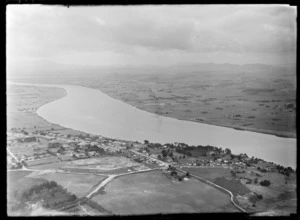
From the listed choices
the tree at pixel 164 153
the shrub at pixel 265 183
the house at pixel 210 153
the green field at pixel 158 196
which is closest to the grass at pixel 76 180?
the green field at pixel 158 196

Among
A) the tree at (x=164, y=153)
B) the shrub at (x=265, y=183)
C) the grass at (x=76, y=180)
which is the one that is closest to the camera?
the grass at (x=76, y=180)

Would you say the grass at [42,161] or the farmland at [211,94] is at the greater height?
the farmland at [211,94]

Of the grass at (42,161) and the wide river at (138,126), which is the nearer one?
the grass at (42,161)

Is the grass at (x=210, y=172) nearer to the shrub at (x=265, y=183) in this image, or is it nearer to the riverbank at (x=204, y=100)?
the shrub at (x=265, y=183)

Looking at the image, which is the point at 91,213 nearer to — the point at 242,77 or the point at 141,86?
the point at 141,86

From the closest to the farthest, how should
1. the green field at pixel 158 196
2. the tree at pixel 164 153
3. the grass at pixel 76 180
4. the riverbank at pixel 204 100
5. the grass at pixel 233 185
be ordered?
the green field at pixel 158 196, the grass at pixel 76 180, the grass at pixel 233 185, the tree at pixel 164 153, the riverbank at pixel 204 100

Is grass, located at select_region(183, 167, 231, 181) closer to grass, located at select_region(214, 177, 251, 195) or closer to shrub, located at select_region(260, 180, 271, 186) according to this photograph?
grass, located at select_region(214, 177, 251, 195)
